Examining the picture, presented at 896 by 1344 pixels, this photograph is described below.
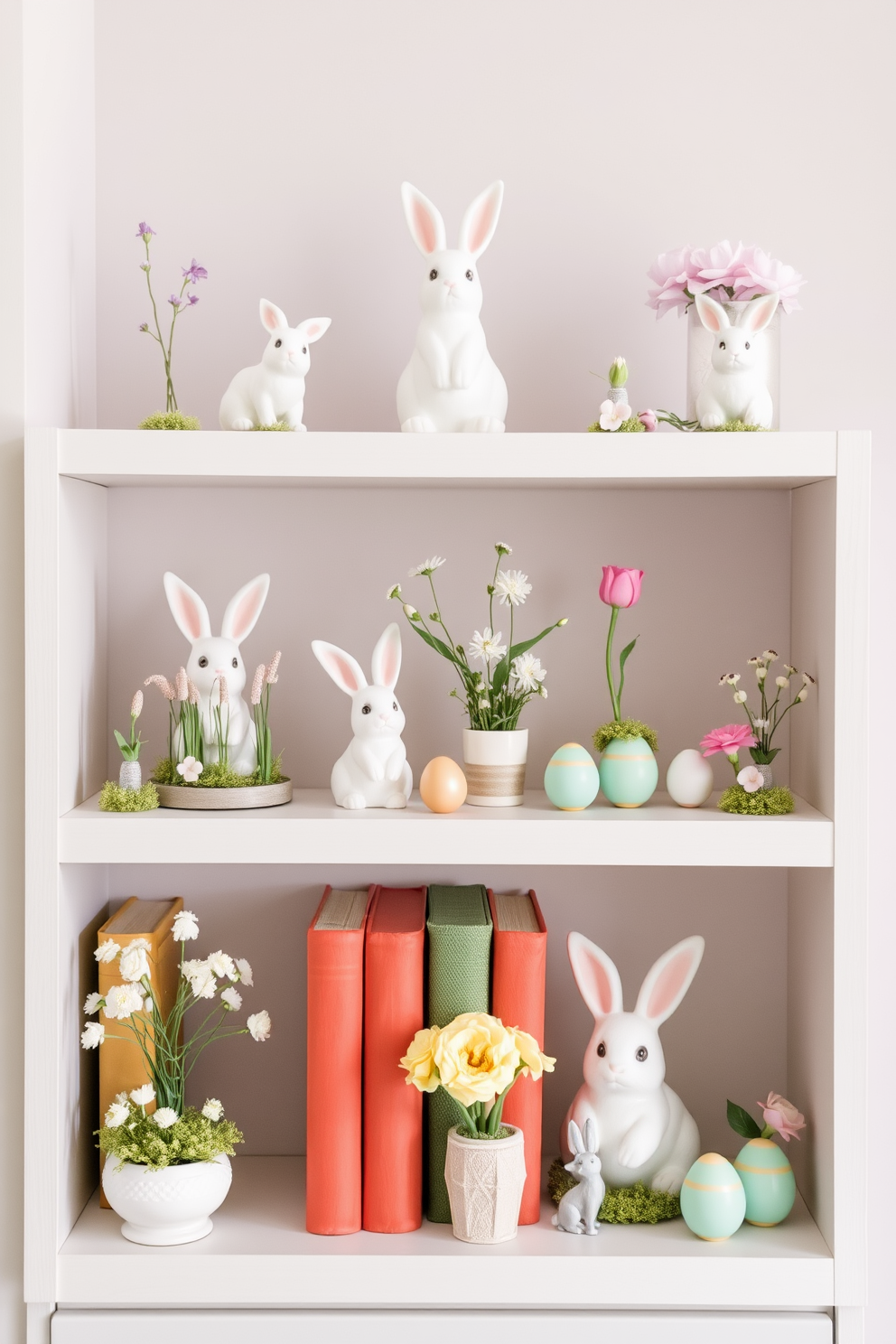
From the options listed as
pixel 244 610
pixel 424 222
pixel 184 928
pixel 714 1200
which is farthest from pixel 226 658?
pixel 714 1200

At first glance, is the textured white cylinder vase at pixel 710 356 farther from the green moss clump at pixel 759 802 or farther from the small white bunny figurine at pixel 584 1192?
the small white bunny figurine at pixel 584 1192

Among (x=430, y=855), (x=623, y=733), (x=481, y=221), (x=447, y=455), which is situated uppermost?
(x=481, y=221)

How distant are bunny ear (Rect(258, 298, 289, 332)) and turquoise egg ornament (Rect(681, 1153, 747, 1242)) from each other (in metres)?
0.89

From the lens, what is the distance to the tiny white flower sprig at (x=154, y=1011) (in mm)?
1125

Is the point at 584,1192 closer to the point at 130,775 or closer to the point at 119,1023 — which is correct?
the point at 119,1023

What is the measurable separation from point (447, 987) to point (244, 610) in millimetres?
421

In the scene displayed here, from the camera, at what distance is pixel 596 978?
4.01 ft

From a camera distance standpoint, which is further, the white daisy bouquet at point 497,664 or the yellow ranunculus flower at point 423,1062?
the white daisy bouquet at point 497,664

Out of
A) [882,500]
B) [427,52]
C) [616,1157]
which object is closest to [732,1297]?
[616,1157]

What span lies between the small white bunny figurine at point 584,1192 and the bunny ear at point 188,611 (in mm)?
608

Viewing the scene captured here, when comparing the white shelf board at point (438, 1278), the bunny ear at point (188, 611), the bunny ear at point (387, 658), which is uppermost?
the bunny ear at point (188, 611)

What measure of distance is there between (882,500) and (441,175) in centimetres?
60

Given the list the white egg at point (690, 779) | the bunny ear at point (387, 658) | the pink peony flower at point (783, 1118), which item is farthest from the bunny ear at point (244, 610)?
the pink peony flower at point (783, 1118)

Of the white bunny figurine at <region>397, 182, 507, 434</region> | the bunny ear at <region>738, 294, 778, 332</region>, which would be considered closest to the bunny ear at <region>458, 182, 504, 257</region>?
the white bunny figurine at <region>397, 182, 507, 434</region>
